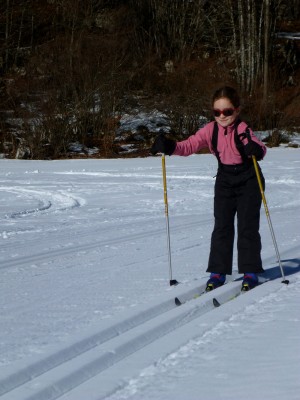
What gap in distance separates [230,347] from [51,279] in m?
2.31

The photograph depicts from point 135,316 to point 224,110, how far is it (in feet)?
5.19

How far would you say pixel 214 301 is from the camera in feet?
15.4

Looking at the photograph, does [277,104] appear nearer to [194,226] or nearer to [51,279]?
[194,226]

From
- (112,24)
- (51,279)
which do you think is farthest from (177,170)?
(112,24)

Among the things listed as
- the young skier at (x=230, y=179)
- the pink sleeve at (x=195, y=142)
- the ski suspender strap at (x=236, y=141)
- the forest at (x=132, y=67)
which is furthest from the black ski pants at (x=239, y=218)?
the forest at (x=132, y=67)

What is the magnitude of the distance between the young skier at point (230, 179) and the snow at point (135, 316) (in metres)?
0.17

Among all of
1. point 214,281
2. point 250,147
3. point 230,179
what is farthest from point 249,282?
point 250,147

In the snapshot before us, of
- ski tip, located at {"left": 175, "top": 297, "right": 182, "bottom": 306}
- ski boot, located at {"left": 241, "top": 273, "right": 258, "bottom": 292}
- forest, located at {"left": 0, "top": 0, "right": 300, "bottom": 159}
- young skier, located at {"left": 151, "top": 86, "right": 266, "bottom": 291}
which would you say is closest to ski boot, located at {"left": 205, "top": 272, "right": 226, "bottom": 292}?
young skier, located at {"left": 151, "top": 86, "right": 266, "bottom": 291}

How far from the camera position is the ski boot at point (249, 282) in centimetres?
518

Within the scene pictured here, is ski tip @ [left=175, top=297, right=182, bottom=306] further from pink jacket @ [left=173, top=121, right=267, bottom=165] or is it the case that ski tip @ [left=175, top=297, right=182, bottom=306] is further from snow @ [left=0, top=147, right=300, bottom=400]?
pink jacket @ [left=173, top=121, right=267, bottom=165]

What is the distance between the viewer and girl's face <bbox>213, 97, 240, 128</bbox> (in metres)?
5.12

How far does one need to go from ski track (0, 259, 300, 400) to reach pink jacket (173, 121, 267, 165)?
35.7 inches

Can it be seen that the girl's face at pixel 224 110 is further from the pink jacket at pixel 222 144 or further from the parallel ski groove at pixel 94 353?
the parallel ski groove at pixel 94 353

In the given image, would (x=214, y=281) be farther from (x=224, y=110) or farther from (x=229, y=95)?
(x=229, y=95)
